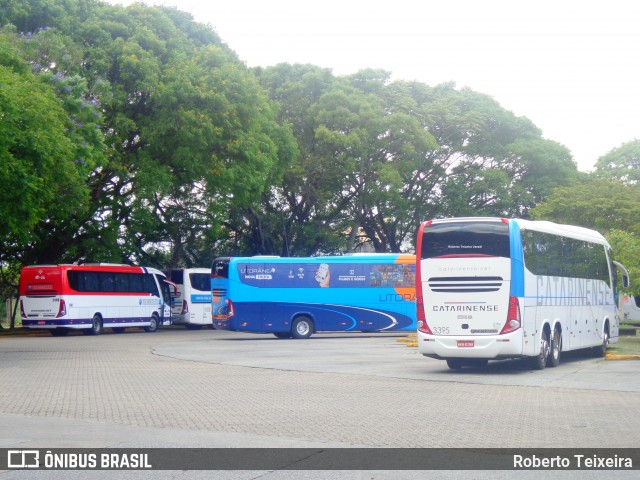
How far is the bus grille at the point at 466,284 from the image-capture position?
18.5 meters

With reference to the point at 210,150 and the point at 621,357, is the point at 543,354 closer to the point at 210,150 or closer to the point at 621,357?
the point at 621,357

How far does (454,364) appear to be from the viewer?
20.6 m

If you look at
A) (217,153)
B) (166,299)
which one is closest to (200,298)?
(166,299)

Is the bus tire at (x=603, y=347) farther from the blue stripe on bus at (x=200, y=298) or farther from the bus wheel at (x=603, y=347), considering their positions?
the blue stripe on bus at (x=200, y=298)

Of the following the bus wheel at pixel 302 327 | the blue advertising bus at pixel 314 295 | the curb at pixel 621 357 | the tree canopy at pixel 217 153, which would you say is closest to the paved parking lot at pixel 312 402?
the curb at pixel 621 357

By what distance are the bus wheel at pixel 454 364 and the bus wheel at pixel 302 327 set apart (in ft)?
49.9

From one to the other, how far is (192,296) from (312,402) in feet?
111

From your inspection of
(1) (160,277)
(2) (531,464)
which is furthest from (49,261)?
(2) (531,464)

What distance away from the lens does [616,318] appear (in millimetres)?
26609

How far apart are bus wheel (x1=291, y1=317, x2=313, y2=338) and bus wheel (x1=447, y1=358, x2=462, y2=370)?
15.2 m

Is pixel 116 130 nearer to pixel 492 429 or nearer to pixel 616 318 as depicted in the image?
pixel 616 318

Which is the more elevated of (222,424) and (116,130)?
(116,130)

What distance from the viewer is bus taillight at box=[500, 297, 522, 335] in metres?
18.4

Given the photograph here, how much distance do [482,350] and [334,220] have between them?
31.9 metres
